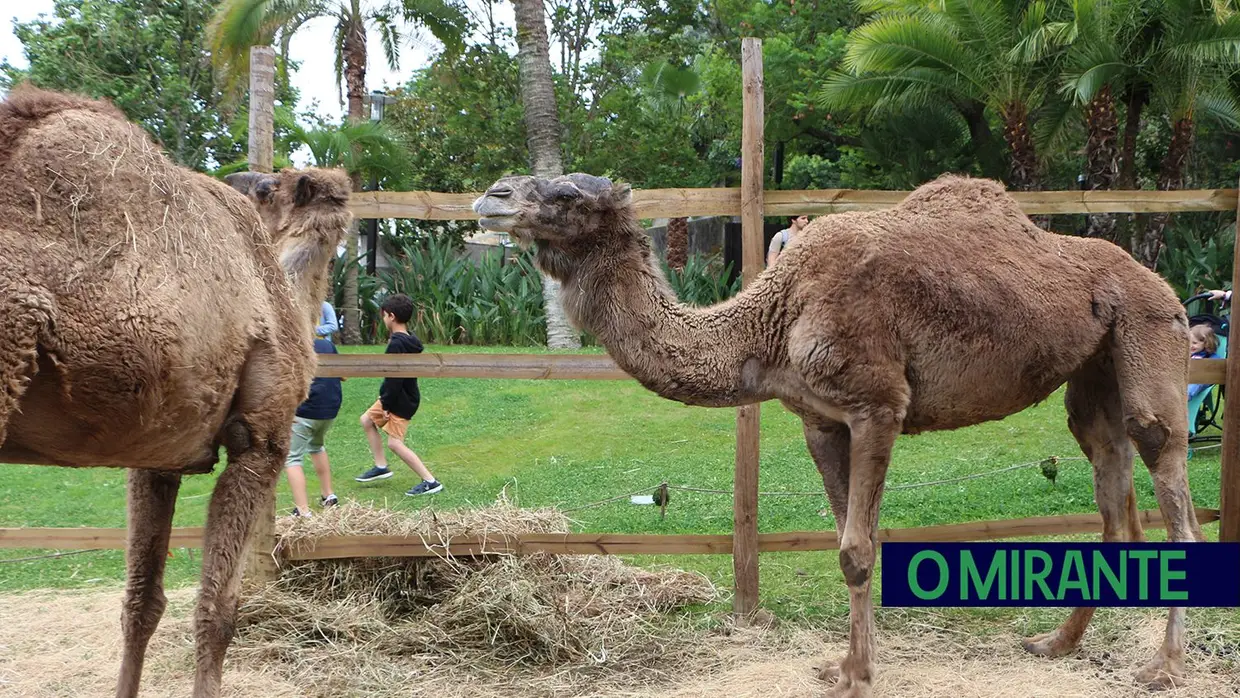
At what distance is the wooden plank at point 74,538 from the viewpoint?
534 cm

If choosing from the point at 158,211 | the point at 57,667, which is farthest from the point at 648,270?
the point at 57,667

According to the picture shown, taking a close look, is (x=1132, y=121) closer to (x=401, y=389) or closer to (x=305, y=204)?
(x=401, y=389)

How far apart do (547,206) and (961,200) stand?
1.99 m

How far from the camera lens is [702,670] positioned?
15.6ft

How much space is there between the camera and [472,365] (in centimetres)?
527

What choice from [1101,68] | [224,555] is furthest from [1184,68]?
[224,555]

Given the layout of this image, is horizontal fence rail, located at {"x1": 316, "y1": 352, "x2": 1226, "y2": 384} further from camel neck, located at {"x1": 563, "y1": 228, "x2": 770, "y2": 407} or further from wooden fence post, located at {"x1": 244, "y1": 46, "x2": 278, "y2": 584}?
camel neck, located at {"x1": 563, "y1": 228, "x2": 770, "y2": 407}

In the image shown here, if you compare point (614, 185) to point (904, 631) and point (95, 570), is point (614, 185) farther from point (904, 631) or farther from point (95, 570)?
point (95, 570)

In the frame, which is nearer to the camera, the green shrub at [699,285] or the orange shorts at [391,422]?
the orange shorts at [391,422]

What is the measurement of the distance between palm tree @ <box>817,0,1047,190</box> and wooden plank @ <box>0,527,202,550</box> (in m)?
11.8

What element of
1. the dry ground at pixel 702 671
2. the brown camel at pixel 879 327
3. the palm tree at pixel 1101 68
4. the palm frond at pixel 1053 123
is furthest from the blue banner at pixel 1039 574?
the palm frond at pixel 1053 123

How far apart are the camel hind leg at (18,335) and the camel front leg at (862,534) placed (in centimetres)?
293

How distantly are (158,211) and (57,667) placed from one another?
8.97 feet

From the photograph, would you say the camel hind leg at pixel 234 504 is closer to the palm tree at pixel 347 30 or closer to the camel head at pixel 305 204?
the camel head at pixel 305 204
